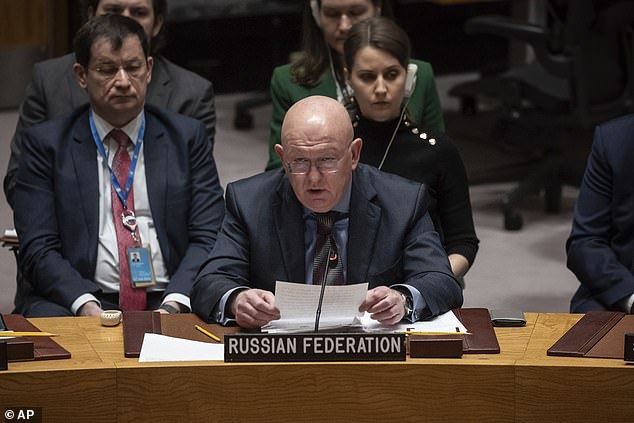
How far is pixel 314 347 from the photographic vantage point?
9.59 ft

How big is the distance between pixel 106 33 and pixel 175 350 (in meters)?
1.22

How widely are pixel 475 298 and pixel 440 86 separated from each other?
4356 mm

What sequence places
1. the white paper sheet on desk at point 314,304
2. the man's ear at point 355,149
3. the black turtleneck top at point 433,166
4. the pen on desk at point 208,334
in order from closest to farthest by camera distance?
1. the white paper sheet on desk at point 314,304
2. the pen on desk at point 208,334
3. the man's ear at point 355,149
4. the black turtleneck top at point 433,166

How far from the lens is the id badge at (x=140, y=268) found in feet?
12.7

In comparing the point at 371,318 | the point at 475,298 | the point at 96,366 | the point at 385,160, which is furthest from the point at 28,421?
the point at 475,298

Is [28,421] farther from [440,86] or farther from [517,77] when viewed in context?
[440,86]

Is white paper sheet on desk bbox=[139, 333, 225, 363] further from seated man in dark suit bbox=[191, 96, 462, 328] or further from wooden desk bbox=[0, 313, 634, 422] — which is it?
seated man in dark suit bbox=[191, 96, 462, 328]

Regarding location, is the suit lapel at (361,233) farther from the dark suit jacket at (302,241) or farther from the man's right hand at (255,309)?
the man's right hand at (255,309)

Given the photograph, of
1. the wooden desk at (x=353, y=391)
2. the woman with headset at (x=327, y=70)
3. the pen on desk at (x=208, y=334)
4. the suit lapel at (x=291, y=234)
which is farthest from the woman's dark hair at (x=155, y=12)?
the wooden desk at (x=353, y=391)

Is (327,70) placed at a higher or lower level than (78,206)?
higher

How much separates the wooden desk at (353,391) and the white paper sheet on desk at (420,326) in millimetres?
212

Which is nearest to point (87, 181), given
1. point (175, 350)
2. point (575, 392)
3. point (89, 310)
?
point (89, 310)

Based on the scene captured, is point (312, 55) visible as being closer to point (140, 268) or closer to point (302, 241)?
point (140, 268)

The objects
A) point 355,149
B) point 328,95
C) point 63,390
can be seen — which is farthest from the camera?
point 328,95
